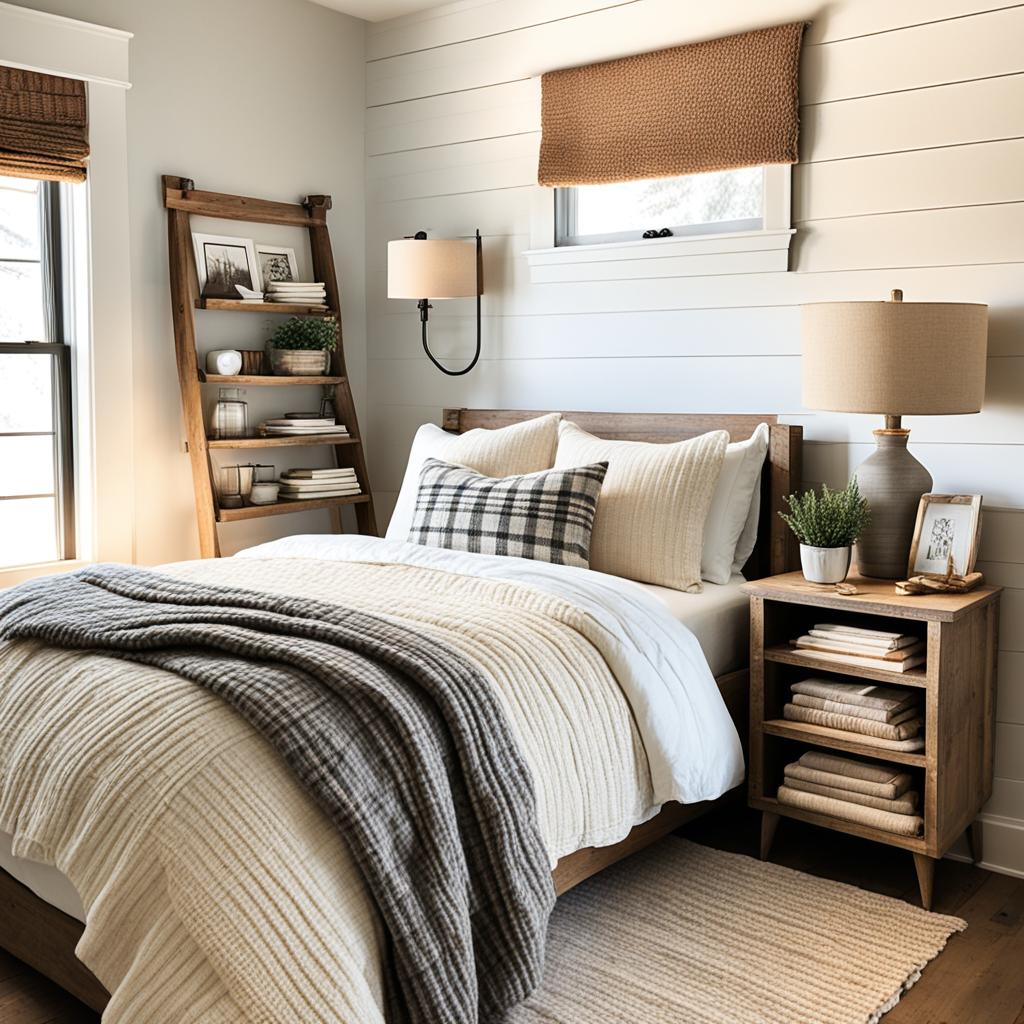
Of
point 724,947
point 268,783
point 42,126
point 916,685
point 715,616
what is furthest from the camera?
point 42,126

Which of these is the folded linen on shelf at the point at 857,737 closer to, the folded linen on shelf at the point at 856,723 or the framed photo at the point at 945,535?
the folded linen on shelf at the point at 856,723

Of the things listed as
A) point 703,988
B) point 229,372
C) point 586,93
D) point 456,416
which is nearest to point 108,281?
point 229,372

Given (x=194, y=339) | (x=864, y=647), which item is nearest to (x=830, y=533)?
(x=864, y=647)

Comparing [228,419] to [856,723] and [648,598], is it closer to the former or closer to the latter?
[648,598]

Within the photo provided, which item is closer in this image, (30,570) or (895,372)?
(895,372)

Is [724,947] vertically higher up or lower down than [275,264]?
lower down

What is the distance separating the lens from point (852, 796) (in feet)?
9.16

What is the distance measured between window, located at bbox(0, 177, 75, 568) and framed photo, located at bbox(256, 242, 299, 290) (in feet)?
2.47

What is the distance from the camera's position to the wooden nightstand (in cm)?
267

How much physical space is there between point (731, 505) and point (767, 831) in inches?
35.9

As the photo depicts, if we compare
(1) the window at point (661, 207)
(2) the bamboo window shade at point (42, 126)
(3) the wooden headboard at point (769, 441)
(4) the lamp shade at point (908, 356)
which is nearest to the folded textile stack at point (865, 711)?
(3) the wooden headboard at point (769, 441)

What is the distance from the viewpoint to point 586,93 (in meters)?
3.77

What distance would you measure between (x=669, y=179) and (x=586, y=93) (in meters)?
0.41

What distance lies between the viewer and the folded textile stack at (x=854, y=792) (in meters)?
2.72
